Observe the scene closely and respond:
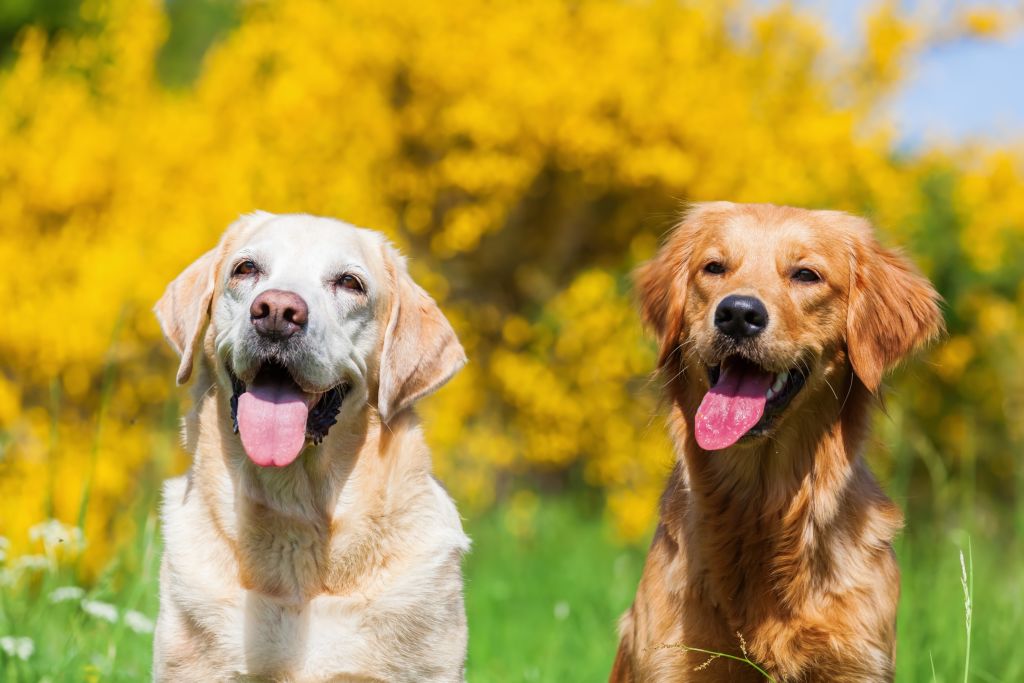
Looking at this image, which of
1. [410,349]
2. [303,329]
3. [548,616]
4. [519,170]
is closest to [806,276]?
[410,349]

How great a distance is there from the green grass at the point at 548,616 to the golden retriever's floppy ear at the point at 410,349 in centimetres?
115

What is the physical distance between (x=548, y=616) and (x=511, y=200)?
3.83m

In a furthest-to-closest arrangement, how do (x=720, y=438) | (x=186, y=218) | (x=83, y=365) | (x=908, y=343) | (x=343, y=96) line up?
1. (x=343, y=96)
2. (x=186, y=218)
3. (x=83, y=365)
4. (x=908, y=343)
5. (x=720, y=438)

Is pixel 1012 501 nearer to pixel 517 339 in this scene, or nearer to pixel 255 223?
pixel 517 339

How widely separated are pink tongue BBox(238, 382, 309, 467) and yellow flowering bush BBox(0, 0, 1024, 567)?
4.37 m

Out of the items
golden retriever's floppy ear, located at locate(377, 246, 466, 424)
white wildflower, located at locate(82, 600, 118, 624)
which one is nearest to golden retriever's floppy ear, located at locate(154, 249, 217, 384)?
golden retriever's floppy ear, located at locate(377, 246, 466, 424)

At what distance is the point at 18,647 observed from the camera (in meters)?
3.66

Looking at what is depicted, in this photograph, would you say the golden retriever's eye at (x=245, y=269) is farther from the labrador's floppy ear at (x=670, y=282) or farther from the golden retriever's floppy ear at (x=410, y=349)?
the labrador's floppy ear at (x=670, y=282)

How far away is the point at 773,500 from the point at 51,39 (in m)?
10.4

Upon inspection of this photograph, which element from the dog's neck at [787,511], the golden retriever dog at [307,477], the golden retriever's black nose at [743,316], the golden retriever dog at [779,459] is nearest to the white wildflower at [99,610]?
the golden retriever dog at [307,477]

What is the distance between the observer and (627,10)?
8.98 meters

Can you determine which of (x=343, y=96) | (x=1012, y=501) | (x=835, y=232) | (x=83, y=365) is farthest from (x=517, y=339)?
(x=835, y=232)

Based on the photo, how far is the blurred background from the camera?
7.18 meters

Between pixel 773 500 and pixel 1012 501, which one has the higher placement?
pixel 773 500
